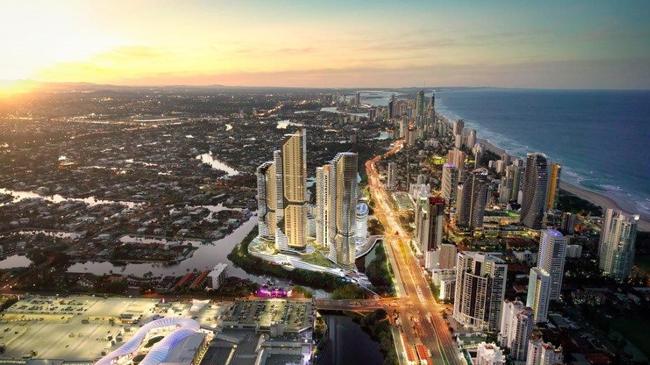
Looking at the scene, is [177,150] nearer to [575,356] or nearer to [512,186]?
[512,186]

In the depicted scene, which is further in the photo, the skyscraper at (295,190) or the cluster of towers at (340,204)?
the skyscraper at (295,190)

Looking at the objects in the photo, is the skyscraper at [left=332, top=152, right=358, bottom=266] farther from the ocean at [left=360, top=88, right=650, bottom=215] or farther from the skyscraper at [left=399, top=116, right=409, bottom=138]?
the skyscraper at [left=399, top=116, right=409, bottom=138]

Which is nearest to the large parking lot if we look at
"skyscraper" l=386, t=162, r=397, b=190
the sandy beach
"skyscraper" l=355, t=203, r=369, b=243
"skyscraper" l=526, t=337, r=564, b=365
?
"skyscraper" l=355, t=203, r=369, b=243

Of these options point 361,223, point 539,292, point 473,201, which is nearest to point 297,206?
point 361,223

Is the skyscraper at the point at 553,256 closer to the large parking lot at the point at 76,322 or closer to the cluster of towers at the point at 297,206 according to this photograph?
the cluster of towers at the point at 297,206

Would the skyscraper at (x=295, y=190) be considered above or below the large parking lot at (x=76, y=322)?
above

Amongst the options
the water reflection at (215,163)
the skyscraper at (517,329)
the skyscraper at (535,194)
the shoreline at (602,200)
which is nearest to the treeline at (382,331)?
the skyscraper at (517,329)

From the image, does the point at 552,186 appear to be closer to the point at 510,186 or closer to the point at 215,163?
the point at 510,186
